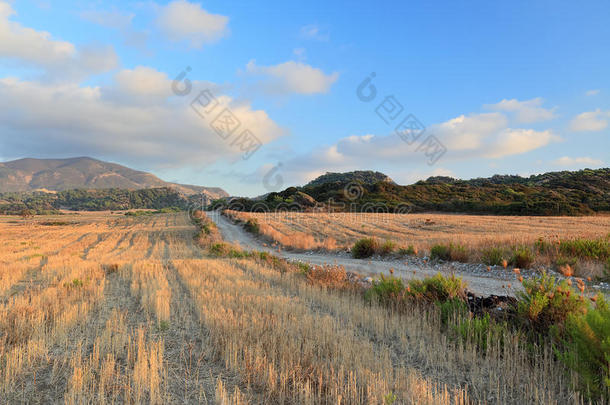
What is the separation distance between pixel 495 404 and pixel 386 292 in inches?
160

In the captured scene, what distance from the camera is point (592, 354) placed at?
3.41 meters

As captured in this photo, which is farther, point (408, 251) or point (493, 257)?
point (408, 251)

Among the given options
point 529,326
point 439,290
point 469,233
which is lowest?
point 529,326

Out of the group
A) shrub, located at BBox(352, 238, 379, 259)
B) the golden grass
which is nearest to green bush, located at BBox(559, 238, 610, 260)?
the golden grass

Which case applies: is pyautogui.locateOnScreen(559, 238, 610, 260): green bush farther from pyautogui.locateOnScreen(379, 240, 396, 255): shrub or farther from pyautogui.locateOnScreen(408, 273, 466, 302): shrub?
pyautogui.locateOnScreen(408, 273, 466, 302): shrub

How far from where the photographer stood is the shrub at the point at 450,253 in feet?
43.2

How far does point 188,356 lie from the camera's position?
4770 millimetres

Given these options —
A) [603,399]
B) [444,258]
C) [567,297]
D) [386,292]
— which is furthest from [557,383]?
[444,258]

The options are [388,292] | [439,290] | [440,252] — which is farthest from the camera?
[440,252]

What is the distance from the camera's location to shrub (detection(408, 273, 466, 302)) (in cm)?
657

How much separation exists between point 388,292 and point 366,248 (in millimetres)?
9825

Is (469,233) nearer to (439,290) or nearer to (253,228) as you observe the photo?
(439,290)

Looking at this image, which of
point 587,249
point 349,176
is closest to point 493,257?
point 587,249

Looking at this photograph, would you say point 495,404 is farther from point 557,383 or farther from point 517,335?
point 517,335
